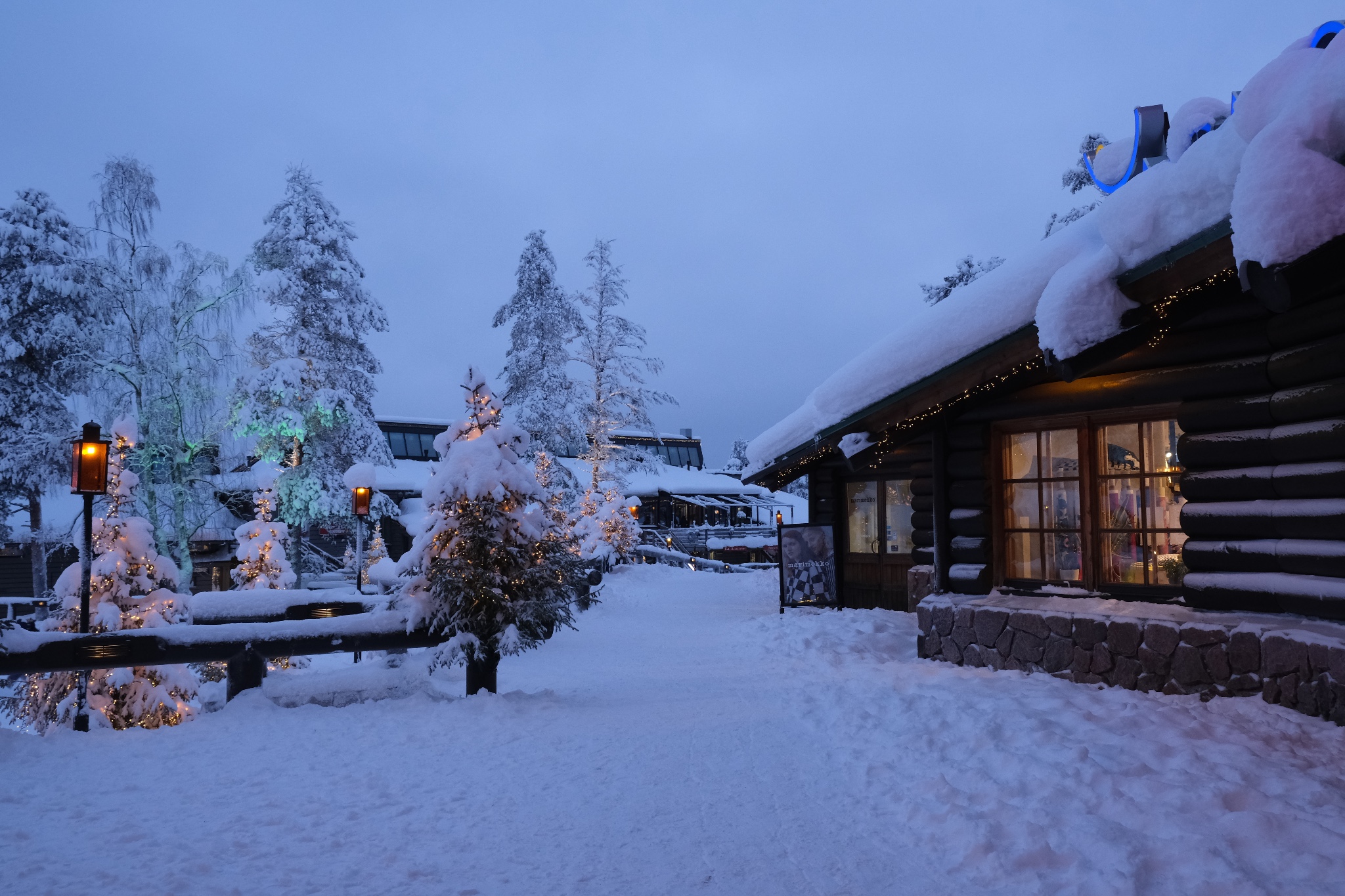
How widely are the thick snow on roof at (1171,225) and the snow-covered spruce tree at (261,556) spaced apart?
35.9 feet

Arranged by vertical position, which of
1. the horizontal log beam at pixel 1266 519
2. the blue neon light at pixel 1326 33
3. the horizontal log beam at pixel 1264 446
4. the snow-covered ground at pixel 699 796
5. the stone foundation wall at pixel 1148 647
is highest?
the blue neon light at pixel 1326 33

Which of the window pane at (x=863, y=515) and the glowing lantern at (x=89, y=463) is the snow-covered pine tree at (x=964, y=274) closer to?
the window pane at (x=863, y=515)

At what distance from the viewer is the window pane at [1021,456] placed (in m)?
8.36

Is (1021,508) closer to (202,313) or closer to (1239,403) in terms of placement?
(1239,403)

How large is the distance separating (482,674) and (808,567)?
8151 millimetres

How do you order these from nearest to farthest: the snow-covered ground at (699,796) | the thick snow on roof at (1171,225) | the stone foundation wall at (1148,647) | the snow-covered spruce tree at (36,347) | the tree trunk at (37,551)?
the snow-covered ground at (699,796) → the thick snow on roof at (1171,225) → the stone foundation wall at (1148,647) → the snow-covered spruce tree at (36,347) → the tree trunk at (37,551)

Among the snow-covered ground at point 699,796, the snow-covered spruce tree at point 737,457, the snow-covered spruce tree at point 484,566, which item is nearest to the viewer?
the snow-covered ground at point 699,796

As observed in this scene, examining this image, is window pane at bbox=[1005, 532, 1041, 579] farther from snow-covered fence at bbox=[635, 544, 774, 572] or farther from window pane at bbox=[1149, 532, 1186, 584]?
snow-covered fence at bbox=[635, 544, 774, 572]

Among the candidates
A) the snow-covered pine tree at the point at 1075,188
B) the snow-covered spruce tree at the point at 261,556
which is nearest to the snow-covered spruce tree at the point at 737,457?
the snow-covered pine tree at the point at 1075,188

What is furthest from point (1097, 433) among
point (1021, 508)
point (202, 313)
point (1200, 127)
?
point (202, 313)

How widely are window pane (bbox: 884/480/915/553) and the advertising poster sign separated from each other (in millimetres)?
1150

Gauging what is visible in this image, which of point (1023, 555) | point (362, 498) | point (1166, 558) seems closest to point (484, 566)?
point (1023, 555)

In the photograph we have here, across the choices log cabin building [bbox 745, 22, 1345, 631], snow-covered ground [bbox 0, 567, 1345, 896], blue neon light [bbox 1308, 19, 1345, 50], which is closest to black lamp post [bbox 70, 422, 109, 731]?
snow-covered ground [bbox 0, 567, 1345, 896]

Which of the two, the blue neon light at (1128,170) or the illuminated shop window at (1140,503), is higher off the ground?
the blue neon light at (1128,170)
